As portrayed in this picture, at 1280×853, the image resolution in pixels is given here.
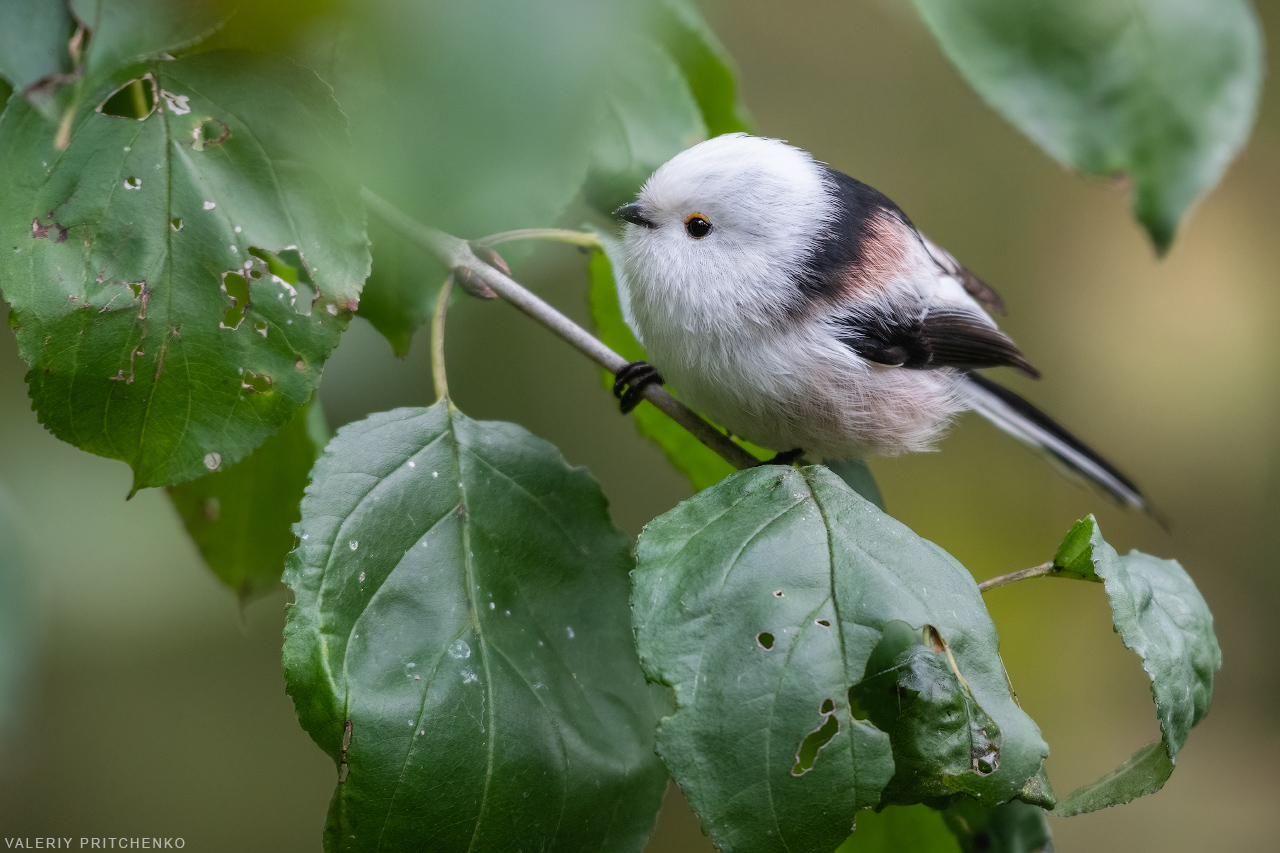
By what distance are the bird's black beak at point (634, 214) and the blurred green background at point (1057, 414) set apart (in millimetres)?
2182

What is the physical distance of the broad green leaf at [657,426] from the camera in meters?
1.79

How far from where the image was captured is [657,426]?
5.93 ft

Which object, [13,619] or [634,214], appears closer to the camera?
[13,619]

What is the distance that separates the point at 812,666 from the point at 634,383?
83cm

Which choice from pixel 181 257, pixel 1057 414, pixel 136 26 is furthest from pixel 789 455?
pixel 1057 414

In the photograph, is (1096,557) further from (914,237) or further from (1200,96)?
(914,237)

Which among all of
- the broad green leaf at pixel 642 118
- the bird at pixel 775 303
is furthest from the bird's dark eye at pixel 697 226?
the broad green leaf at pixel 642 118

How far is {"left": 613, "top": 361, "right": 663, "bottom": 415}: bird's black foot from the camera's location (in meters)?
1.72

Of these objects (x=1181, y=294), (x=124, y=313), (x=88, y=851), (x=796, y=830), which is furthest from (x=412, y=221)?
(x=1181, y=294)

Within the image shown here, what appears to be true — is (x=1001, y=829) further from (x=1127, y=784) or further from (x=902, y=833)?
(x=1127, y=784)

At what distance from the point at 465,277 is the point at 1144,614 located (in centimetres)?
101

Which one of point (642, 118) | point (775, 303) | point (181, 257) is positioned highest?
point (642, 118)

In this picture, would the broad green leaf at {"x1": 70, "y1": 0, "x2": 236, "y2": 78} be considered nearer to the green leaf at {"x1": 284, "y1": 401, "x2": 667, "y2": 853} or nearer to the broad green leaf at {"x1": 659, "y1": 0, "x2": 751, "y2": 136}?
the green leaf at {"x1": 284, "y1": 401, "x2": 667, "y2": 853}

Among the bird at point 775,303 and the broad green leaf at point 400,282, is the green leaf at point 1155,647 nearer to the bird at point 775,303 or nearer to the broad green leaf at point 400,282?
the bird at point 775,303
